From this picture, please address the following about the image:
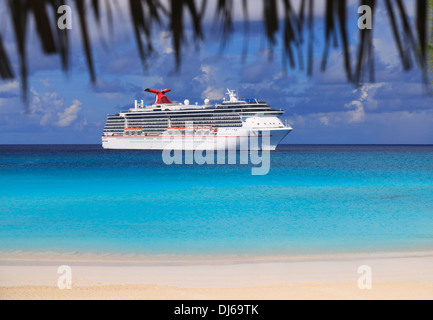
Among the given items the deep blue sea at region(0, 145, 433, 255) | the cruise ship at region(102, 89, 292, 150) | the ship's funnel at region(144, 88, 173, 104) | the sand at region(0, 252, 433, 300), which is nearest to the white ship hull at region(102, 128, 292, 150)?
the cruise ship at region(102, 89, 292, 150)

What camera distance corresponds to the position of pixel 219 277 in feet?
26.5

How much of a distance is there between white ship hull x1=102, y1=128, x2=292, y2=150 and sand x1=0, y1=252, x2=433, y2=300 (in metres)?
34.6

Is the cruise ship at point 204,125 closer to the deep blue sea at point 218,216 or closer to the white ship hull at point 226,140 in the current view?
the white ship hull at point 226,140

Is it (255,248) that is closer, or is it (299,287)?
(299,287)

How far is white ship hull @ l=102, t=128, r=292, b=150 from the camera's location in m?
44.7

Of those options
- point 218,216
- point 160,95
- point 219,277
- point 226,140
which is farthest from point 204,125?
point 219,277

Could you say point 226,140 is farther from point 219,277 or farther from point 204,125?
point 219,277

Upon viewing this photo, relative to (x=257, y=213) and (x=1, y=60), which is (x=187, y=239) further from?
(x=1, y=60)

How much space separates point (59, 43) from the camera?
732 millimetres

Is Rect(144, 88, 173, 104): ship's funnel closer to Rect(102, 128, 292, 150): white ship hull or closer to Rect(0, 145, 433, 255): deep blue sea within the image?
Rect(102, 128, 292, 150): white ship hull

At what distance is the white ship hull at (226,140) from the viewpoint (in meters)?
44.7
